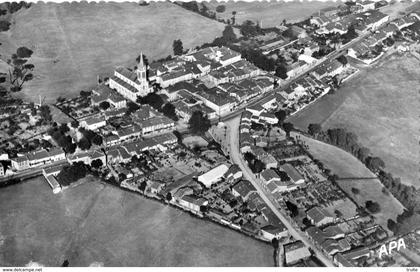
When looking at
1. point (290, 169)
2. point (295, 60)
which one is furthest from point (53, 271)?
point (295, 60)

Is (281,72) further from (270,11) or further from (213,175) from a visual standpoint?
(270,11)

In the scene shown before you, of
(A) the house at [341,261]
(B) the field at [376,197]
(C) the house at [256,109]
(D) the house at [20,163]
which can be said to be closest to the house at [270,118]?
(C) the house at [256,109]

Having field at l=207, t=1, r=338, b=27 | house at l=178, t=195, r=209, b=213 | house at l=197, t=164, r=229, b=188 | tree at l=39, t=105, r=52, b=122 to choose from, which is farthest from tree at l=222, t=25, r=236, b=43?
house at l=178, t=195, r=209, b=213

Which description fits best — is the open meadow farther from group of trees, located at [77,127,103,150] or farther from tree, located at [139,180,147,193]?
group of trees, located at [77,127,103,150]

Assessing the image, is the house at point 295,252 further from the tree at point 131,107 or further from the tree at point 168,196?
the tree at point 131,107

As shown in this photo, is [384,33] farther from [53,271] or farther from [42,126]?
[53,271]

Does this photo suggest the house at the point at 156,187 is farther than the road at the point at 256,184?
Yes
